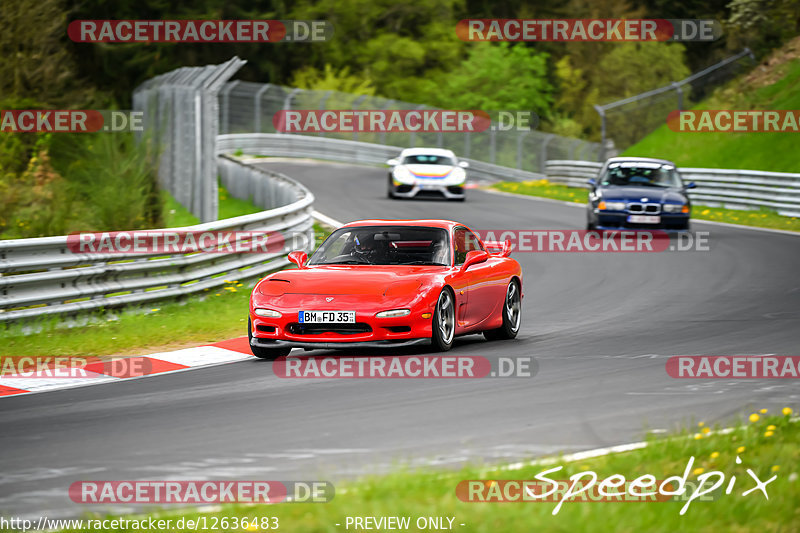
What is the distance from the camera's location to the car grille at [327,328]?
10836 mm

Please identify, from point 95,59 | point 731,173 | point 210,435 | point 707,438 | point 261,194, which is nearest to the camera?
point 707,438

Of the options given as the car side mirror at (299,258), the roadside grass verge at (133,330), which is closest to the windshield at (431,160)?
the roadside grass verge at (133,330)

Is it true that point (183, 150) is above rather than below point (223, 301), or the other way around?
above

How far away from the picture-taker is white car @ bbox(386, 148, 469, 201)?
106ft

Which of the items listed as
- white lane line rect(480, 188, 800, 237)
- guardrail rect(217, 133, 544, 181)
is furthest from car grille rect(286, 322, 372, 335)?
guardrail rect(217, 133, 544, 181)

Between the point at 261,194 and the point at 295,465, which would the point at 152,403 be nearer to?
the point at 295,465

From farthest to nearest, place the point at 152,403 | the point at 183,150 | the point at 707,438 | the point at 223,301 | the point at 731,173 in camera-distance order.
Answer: the point at 731,173 < the point at 183,150 < the point at 223,301 < the point at 152,403 < the point at 707,438

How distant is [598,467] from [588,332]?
6269 millimetres

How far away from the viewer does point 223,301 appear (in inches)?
606

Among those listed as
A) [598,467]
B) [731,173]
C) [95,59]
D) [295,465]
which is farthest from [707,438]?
[95,59]

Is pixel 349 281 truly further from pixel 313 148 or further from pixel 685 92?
pixel 313 148
